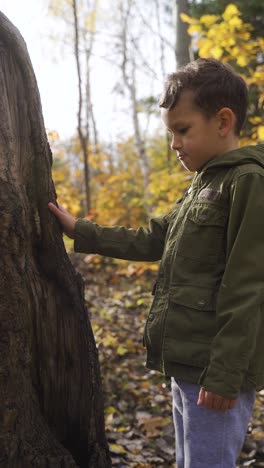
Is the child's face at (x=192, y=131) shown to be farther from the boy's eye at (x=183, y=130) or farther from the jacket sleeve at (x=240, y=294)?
the jacket sleeve at (x=240, y=294)

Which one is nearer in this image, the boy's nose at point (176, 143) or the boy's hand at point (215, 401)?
the boy's hand at point (215, 401)

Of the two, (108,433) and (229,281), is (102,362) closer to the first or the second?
(108,433)

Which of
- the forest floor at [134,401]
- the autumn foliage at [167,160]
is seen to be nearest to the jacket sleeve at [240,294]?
the forest floor at [134,401]

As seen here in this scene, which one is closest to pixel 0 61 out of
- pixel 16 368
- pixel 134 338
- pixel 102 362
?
pixel 16 368

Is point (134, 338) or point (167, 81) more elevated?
point (167, 81)

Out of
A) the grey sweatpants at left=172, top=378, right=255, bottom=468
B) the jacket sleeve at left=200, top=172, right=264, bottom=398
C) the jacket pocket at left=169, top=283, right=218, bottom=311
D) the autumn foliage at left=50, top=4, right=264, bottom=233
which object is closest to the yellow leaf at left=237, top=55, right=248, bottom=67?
the autumn foliage at left=50, top=4, right=264, bottom=233

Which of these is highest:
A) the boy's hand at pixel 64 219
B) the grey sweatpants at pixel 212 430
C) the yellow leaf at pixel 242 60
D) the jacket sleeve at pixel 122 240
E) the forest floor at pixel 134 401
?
the yellow leaf at pixel 242 60

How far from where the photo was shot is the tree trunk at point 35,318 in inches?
65.7

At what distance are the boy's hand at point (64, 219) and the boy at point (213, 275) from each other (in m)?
0.48

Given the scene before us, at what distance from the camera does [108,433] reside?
10.8 ft

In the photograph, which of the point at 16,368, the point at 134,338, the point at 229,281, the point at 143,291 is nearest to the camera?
the point at 229,281

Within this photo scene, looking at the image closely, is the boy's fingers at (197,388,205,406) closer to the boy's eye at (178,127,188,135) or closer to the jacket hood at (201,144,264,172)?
the jacket hood at (201,144,264,172)

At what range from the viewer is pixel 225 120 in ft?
5.75

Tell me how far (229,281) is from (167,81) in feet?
2.70
